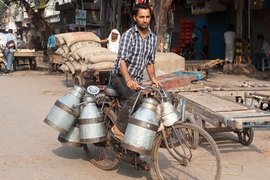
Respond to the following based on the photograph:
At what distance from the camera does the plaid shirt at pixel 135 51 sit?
3.99m

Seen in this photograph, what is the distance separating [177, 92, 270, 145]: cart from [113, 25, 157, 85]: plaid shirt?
1.03 metres

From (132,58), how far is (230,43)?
1171cm

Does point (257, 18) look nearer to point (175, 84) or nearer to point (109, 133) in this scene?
point (175, 84)

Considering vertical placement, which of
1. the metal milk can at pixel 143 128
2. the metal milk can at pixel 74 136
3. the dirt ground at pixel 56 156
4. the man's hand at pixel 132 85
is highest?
the man's hand at pixel 132 85

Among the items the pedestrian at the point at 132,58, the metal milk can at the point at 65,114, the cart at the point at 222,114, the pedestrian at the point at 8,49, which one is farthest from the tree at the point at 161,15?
the metal milk can at the point at 65,114

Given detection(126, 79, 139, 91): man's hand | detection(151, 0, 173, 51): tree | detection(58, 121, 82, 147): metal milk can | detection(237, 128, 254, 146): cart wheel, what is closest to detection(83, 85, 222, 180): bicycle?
detection(126, 79, 139, 91): man's hand

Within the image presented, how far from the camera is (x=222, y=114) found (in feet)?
14.4

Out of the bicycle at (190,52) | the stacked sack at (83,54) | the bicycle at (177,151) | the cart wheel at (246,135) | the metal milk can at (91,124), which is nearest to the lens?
the bicycle at (177,151)

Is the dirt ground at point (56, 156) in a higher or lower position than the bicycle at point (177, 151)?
lower

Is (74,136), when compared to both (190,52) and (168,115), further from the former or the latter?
(190,52)

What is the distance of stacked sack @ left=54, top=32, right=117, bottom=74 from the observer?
982 cm

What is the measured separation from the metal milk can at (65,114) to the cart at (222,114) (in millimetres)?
1576

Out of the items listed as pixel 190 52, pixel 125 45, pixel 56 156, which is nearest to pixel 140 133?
pixel 125 45

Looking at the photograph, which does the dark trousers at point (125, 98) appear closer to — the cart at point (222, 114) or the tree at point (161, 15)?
the cart at point (222, 114)
